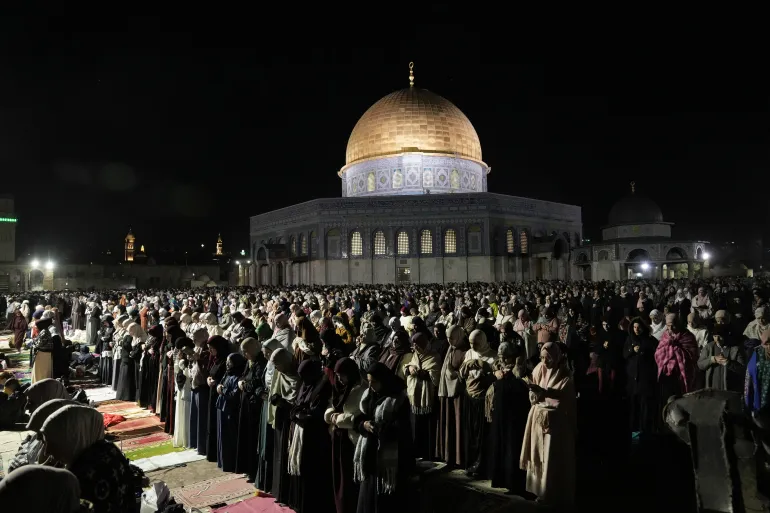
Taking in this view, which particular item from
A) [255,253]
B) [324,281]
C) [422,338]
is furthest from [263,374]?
[255,253]

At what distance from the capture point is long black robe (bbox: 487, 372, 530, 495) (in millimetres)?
5020

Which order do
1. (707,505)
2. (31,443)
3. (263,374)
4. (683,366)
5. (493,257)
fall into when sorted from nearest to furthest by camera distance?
1. (707,505)
2. (31,443)
3. (263,374)
4. (683,366)
5. (493,257)

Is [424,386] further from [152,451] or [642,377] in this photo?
[152,451]

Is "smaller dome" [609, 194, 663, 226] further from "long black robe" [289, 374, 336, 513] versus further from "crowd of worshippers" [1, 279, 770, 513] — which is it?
"long black robe" [289, 374, 336, 513]

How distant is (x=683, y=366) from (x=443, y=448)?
3.19m

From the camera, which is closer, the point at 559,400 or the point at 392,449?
the point at 392,449

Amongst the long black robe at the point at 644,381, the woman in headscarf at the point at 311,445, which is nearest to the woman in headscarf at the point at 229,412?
the woman in headscarf at the point at 311,445

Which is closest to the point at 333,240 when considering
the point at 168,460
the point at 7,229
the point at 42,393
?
the point at 7,229

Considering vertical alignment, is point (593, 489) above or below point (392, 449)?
below

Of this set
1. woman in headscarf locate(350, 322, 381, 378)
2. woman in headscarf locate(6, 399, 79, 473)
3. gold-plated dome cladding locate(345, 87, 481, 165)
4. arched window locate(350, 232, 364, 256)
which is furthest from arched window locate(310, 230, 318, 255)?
woman in headscarf locate(6, 399, 79, 473)

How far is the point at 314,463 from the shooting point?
4.59 meters

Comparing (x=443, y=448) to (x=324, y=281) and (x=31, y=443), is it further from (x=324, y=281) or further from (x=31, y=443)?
(x=324, y=281)

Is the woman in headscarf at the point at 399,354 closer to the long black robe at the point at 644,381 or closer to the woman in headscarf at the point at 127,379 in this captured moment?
the long black robe at the point at 644,381

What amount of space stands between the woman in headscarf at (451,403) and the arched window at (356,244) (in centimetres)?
3052
